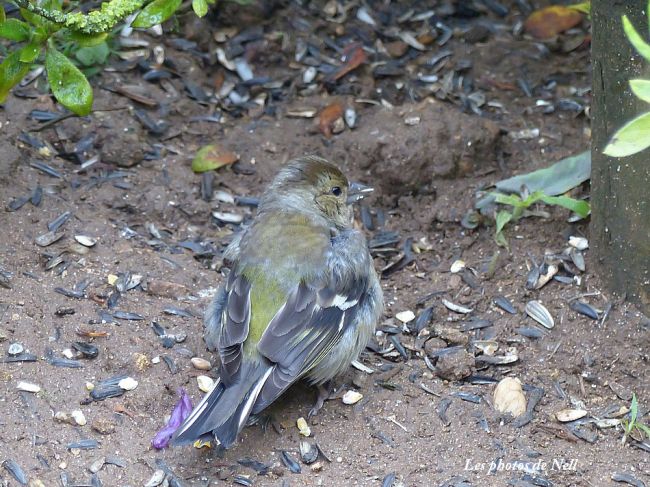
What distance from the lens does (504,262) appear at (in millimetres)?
5969

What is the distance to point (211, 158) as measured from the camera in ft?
22.2

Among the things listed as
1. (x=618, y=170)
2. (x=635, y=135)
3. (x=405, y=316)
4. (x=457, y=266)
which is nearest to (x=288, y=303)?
(x=405, y=316)

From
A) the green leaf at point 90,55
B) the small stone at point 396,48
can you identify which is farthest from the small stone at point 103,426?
the small stone at point 396,48

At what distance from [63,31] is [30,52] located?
0.22 metres

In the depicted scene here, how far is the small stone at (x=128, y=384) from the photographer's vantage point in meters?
4.99

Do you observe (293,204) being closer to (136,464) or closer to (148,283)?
(148,283)

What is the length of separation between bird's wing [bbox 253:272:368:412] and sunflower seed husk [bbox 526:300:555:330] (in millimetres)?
969

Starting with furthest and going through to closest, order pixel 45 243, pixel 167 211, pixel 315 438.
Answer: pixel 167 211 → pixel 45 243 → pixel 315 438

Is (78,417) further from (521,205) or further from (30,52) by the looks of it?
(521,205)

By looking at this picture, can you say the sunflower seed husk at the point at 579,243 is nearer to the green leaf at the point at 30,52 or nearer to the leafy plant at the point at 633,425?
the leafy plant at the point at 633,425

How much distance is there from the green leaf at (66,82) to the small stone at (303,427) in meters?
1.90

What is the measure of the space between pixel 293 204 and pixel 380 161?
116 cm

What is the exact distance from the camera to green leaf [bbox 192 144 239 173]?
673 centimetres

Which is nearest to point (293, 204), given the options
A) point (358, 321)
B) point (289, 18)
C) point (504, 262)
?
point (358, 321)
